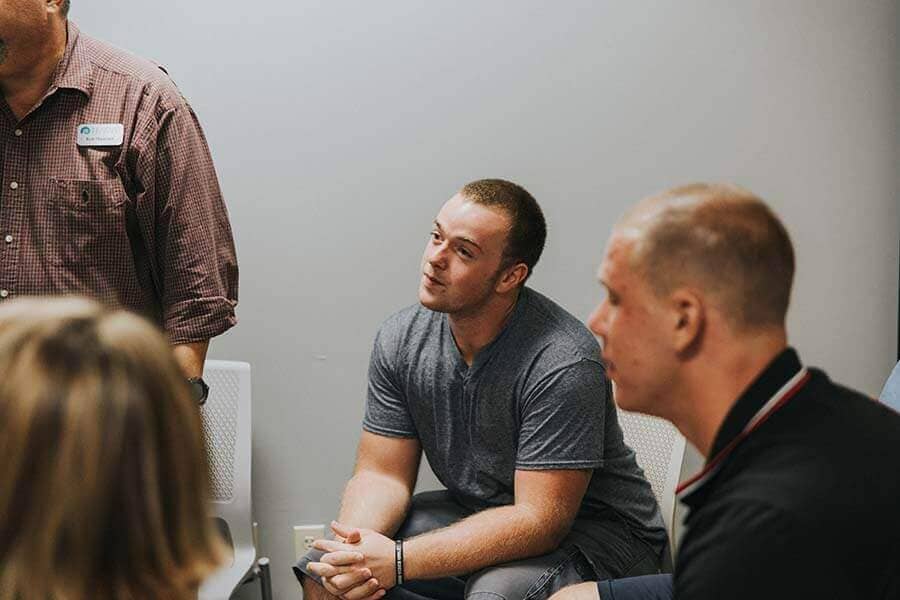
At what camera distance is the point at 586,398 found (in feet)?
7.43

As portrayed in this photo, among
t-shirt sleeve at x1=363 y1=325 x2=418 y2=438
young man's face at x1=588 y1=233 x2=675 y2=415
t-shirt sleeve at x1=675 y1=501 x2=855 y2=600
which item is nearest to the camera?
t-shirt sleeve at x1=675 y1=501 x2=855 y2=600

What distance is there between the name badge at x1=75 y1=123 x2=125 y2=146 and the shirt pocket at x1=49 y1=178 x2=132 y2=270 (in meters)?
0.08

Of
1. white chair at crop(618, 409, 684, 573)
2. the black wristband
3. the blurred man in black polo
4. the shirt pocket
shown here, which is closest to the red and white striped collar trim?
the blurred man in black polo

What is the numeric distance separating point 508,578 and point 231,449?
0.91m

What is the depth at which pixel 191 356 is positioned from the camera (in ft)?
7.40

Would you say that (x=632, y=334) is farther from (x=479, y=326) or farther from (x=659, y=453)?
(x=659, y=453)

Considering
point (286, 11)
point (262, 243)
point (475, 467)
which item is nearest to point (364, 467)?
point (475, 467)

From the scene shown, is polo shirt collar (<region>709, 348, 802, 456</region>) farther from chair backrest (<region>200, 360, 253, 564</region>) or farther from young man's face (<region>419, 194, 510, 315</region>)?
chair backrest (<region>200, 360, 253, 564</region>)

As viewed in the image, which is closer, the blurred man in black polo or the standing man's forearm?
the blurred man in black polo

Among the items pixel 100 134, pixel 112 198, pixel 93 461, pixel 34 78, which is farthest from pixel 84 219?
pixel 93 461

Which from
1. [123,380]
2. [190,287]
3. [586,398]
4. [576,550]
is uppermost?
[123,380]

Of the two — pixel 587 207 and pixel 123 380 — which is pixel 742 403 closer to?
pixel 123 380

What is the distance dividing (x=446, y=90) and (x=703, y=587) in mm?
1839

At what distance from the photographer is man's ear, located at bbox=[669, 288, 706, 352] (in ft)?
4.67
